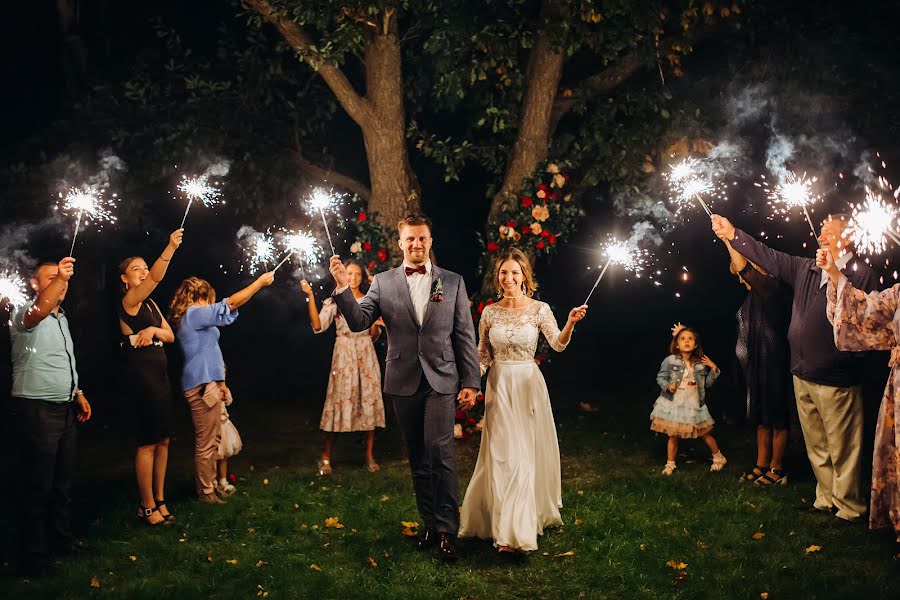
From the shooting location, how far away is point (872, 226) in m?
5.47

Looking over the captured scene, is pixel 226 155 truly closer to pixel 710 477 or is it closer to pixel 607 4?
pixel 607 4

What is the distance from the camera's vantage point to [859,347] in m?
5.93

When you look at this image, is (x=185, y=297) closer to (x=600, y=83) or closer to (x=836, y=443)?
(x=836, y=443)

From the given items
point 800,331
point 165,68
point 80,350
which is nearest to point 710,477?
point 800,331

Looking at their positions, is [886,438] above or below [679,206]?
below

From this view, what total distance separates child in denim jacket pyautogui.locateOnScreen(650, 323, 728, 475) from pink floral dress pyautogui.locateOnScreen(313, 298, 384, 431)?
286 cm

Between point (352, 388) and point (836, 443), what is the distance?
458cm

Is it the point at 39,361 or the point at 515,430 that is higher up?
the point at 39,361

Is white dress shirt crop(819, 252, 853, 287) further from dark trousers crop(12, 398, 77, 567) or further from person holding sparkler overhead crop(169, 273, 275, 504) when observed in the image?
dark trousers crop(12, 398, 77, 567)

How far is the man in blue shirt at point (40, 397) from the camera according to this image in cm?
569

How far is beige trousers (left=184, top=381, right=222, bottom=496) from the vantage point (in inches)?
282

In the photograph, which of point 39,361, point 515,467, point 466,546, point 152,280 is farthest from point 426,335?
point 39,361

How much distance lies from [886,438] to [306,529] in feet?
14.5

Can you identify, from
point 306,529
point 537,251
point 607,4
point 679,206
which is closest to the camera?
point 306,529
